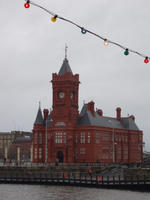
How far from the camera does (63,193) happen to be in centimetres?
5709

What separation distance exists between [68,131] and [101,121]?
11.4 metres

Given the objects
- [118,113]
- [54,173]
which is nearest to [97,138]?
[54,173]

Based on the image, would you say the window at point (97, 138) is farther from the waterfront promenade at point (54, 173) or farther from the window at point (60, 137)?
the waterfront promenade at point (54, 173)

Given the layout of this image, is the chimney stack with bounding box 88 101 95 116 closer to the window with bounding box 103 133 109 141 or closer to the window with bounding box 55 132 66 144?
the window with bounding box 103 133 109 141

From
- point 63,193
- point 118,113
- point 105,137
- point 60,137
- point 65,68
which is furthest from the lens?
point 118,113

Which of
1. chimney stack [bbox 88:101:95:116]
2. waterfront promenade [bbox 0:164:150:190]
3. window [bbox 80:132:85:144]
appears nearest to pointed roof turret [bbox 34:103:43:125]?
window [bbox 80:132:85:144]

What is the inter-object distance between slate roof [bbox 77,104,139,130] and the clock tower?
7.40ft

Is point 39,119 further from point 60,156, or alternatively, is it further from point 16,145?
point 16,145

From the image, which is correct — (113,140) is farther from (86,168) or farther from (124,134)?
(86,168)

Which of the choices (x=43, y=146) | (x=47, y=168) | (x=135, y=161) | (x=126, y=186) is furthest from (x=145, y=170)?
(x=135, y=161)

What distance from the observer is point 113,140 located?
10575 cm

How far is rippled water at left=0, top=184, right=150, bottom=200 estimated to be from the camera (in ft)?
174

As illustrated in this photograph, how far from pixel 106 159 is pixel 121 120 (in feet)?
64.3

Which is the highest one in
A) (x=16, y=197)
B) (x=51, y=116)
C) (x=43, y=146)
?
(x=51, y=116)
